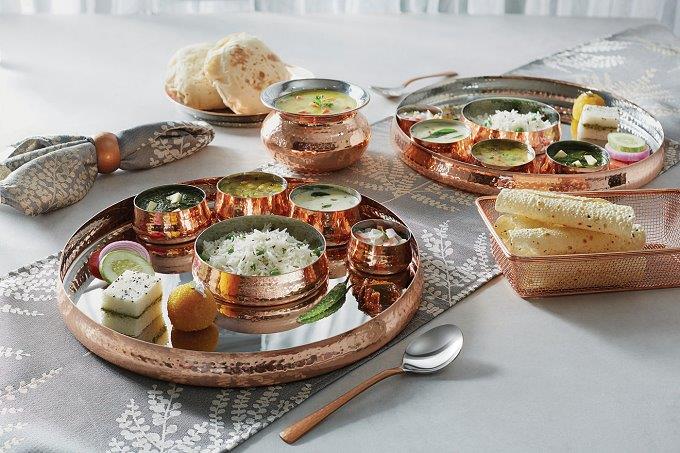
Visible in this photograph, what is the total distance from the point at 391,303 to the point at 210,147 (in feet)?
2.80

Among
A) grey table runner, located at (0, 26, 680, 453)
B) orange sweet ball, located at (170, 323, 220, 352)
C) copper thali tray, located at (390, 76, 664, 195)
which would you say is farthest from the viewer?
copper thali tray, located at (390, 76, 664, 195)

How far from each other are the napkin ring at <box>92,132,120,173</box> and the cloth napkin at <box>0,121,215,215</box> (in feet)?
0.03

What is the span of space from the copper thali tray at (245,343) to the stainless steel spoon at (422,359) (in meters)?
0.06

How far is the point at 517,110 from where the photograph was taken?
2.22m

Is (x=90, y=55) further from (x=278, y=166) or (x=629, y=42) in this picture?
(x=629, y=42)

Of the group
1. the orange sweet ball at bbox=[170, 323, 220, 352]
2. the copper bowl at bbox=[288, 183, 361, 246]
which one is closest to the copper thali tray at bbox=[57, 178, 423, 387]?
the orange sweet ball at bbox=[170, 323, 220, 352]

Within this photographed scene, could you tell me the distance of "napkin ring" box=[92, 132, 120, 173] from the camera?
1.96 m

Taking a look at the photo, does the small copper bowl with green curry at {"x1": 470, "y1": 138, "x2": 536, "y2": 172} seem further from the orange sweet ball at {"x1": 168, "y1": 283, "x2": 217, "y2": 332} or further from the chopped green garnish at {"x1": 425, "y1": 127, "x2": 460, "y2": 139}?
the orange sweet ball at {"x1": 168, "y1": 283, "x2": 217, "y2": 332}

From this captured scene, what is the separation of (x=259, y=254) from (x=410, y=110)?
90 cm

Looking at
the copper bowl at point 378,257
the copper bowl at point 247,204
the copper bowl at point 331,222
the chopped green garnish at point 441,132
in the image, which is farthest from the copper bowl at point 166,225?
the chopped green garnish at point 441,132

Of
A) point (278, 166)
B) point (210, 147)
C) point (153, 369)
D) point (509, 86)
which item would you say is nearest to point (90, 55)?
point (210, 147)

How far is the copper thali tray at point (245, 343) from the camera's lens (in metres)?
1.27

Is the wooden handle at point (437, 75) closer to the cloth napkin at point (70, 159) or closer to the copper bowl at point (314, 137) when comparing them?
the copper bowl at point (314, 137)

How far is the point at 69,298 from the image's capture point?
1.40 metres
